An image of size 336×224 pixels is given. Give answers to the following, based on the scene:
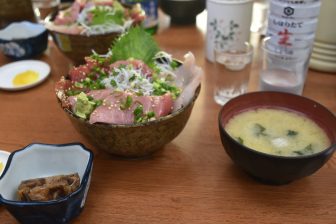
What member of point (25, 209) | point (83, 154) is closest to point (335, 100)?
point (83, 154)

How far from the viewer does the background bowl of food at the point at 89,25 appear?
1.30 metres

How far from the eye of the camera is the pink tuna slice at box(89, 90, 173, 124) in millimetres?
824

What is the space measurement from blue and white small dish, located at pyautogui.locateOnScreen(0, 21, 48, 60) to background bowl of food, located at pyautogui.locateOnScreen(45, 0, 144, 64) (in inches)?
4.2

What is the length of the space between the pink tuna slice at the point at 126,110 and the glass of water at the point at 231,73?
390 mm

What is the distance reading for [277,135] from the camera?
89cm

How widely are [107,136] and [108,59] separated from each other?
0.33 m

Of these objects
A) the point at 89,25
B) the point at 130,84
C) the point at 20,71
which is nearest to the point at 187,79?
the point at 130,84

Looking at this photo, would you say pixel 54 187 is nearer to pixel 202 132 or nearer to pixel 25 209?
pixel 25 209

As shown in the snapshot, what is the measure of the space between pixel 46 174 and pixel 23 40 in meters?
0.80

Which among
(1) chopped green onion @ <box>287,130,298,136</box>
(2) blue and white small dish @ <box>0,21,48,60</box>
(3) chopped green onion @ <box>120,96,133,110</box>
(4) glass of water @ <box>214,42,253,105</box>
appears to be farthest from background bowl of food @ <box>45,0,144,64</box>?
(1) chopped green onion @ <box>287,130,298,136</box>

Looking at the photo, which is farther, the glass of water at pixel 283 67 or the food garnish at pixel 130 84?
the glass of water at pixel 283 67

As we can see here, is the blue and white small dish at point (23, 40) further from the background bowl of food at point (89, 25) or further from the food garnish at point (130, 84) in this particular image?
the food garnish at point (130, 84)

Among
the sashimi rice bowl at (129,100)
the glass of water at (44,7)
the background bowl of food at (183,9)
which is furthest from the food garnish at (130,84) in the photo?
the glass of water at (44,7)

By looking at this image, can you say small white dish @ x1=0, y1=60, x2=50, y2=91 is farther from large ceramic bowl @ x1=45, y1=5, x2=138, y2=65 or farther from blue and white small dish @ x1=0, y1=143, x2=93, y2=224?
blue and white small dish @ x1=0, y1=143, x2=93, y2=224
